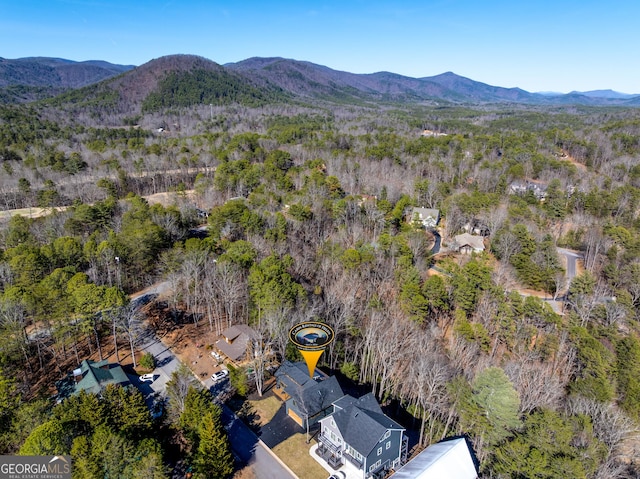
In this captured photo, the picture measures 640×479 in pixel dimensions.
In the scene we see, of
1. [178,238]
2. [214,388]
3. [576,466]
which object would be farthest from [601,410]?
[178,238]

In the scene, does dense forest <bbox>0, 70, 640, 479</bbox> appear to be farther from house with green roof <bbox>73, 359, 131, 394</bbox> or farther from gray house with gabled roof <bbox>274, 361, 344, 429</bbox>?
gray house with gabled roof <bbox>274, 361, 344, 429</bbox>

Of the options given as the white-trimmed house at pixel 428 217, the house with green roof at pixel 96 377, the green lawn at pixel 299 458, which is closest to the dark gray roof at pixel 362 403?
the green lawn at pixel 299 458

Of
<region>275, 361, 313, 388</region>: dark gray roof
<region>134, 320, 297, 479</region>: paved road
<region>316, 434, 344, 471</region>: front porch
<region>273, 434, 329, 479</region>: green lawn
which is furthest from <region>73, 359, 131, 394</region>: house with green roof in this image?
<region>316, 434, 344, 471</region>: front porch

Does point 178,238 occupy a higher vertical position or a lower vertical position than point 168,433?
higher

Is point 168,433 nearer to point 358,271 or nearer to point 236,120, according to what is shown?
point 358,271

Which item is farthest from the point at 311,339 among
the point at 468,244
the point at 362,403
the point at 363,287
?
the point at 468,244

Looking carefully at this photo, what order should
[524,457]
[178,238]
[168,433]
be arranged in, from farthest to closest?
1. [178,238]
2. [168,433]
3. [524,457]
